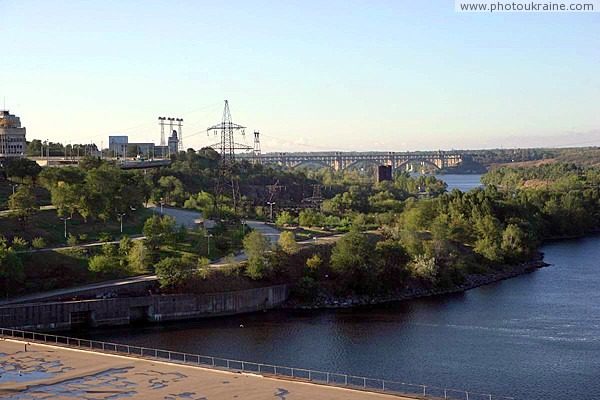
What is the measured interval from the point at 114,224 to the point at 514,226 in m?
26.7

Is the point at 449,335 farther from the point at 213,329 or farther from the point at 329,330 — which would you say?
the point at 213,329

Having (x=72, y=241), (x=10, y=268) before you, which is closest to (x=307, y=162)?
(x=72, y=241)

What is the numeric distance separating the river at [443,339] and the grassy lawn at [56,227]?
30.4 feet

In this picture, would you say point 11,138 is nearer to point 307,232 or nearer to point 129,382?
point 307,232

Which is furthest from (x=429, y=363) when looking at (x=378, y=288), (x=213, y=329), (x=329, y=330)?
(x=378, y=288)

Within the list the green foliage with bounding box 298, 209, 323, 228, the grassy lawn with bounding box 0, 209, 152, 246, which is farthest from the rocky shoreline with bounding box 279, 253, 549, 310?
the green foliage with bounding box 298, 209, 323, 228

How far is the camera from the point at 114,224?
4181cm

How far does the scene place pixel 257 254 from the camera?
36281 millimetres

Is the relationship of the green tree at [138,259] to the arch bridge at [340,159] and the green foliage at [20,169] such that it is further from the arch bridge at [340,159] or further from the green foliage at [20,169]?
the arch bridge at [340,159]

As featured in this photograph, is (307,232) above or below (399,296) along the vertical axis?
above

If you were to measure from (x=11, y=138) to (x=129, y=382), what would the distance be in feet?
157

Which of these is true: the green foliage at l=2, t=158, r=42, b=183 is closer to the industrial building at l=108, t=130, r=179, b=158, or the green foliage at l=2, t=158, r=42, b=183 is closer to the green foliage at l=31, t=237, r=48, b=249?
the green foliage at l=31, t=237, r=48, b=249

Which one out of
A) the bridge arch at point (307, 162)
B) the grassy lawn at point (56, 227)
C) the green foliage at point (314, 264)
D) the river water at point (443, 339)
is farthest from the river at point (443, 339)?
the bridge arch at point (307, 162)

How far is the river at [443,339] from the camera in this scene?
23250mm
